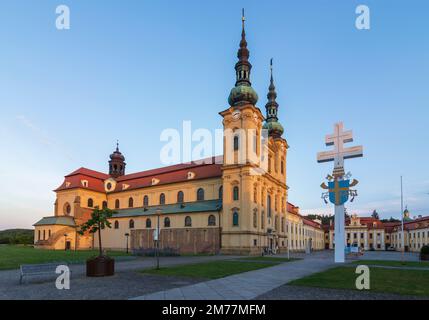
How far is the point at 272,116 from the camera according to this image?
2623 inches

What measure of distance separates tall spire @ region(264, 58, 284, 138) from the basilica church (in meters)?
0.20

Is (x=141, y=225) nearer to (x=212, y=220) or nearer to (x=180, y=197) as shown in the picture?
(x=180, y=197)

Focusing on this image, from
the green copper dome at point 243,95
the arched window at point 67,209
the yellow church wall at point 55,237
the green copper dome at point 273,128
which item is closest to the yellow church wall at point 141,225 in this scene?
the yellow church wall at point 55,237

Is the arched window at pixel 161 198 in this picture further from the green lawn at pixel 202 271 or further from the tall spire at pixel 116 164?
the green lawn at pixel 202 271

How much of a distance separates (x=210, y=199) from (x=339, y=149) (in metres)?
32.5

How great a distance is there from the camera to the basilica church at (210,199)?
49125 mm

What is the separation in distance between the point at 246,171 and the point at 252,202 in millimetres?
4697

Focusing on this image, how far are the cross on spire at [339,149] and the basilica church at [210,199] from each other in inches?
631

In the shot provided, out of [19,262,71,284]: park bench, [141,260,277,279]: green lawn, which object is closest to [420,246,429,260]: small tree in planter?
[141,260,277,279]: green lawn

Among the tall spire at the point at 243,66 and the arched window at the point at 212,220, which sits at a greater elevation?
the tall spire at the point at 243,66

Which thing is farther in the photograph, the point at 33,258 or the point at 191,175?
the point at 191,175

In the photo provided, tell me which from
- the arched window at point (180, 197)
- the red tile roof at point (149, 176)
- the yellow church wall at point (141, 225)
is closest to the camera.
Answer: the yellow church wall at point (141, 225)

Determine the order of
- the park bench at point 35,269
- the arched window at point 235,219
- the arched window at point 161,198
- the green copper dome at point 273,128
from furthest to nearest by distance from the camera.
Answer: the green copper dome at point 273,128 → the arched window at point 161,198 → the arched window at point 235,219 → the park bench at point 35,269

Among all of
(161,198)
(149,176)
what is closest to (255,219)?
(161,198)
